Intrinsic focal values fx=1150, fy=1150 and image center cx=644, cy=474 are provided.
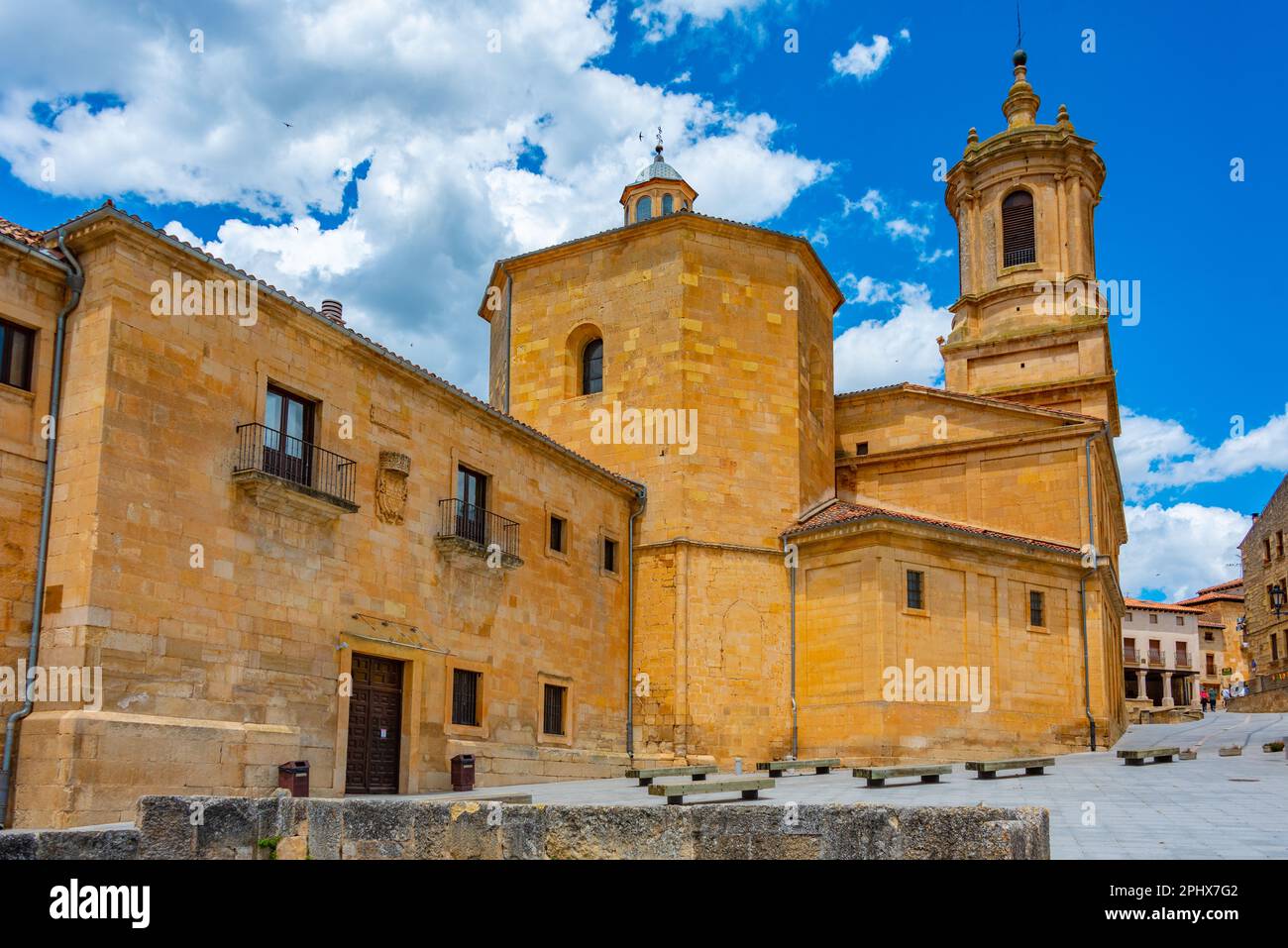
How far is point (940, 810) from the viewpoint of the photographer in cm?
666

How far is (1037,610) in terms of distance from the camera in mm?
26828

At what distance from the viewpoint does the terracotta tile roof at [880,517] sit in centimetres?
2528

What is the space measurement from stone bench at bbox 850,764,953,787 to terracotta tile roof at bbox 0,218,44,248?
13912 millimetres

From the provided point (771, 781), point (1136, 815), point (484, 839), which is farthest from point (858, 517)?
point (484, 839)

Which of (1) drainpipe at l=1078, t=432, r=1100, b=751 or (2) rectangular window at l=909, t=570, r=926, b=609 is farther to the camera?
(1) drainpipe at l=1078, t=432, r=1100, b=751

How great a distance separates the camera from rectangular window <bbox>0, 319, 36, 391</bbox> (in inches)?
563

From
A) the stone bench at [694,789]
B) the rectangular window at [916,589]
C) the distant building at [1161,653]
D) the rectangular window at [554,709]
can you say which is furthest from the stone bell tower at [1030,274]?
the distant building at [1161,653]

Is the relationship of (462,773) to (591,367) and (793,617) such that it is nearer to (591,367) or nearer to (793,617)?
(793,617)

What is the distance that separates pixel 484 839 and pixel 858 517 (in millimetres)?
17854

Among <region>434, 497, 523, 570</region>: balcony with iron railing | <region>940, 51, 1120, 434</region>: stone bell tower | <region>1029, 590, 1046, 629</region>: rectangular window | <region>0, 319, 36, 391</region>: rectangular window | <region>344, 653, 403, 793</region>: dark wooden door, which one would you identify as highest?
<region>940, 51, 1120, 434</region>: stone bell tower

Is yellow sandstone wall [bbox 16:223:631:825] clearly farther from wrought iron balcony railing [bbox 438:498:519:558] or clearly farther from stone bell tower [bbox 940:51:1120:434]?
stone bell tower [bbox 940:51:1120:434]

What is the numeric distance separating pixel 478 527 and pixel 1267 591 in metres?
53.0

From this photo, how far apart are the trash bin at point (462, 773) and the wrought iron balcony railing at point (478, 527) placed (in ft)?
11.9

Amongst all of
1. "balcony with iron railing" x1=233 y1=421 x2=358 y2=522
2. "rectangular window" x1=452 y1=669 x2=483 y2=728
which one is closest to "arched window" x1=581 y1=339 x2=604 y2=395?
"rectangular window" x1=452 y1=669 x2=483 y2=728
